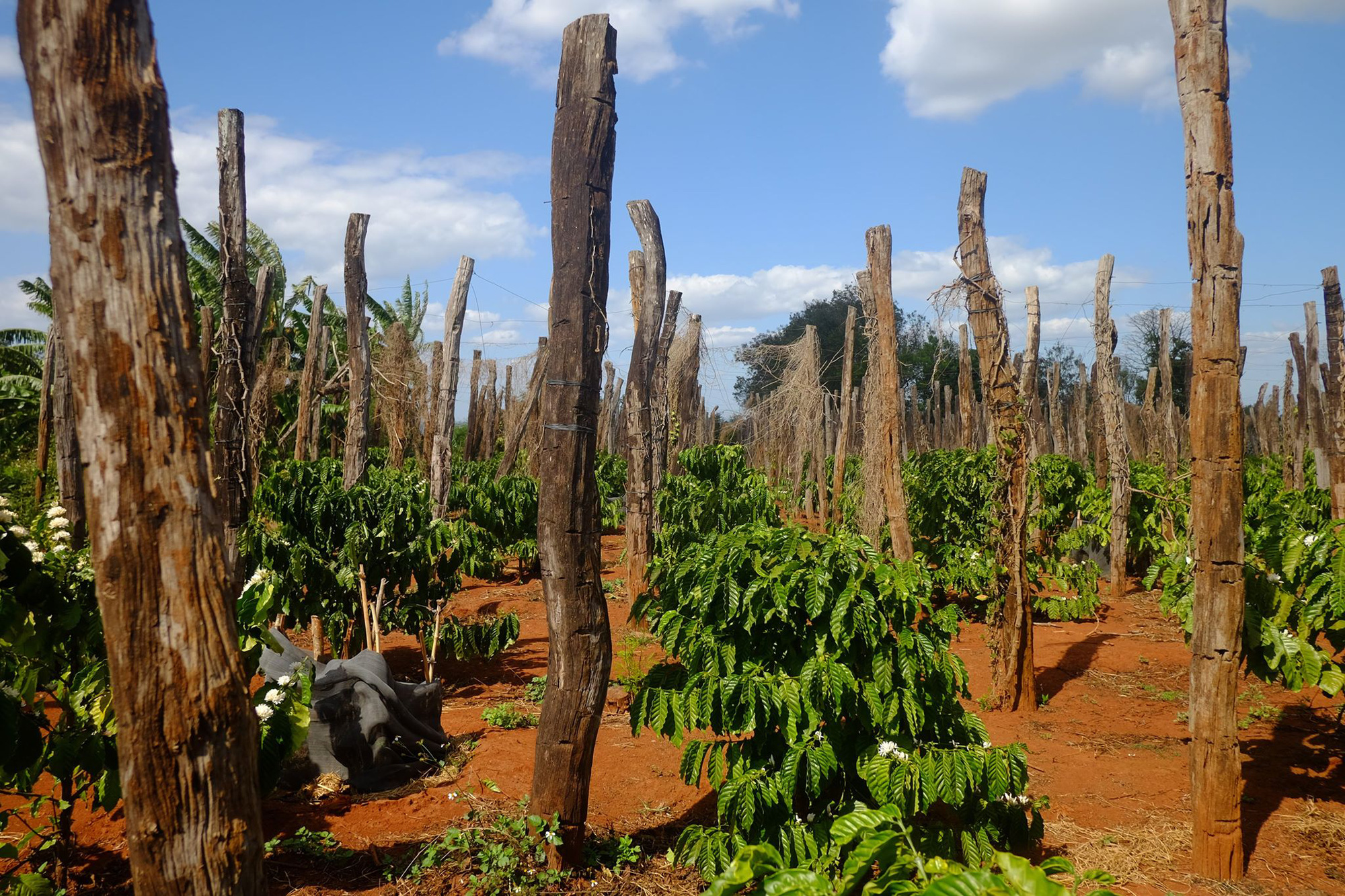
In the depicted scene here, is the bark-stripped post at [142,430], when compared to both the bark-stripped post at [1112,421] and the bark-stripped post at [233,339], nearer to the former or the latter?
the bark-stripped post at [233,339]

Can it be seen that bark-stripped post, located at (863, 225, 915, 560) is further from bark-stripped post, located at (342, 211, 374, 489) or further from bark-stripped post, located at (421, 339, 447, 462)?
bark-stripped post, located at (421, 339, 447, 462)

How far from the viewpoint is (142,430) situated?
178 centimetres

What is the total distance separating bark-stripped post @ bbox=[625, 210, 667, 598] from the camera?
336 inches

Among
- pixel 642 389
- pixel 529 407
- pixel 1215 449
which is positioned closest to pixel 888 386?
pixel 642 389

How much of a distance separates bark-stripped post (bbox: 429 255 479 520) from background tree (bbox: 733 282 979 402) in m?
4.51

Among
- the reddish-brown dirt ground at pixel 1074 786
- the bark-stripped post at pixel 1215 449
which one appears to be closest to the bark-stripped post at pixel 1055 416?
the reddish-brown dirt ground at pixel 1074 786

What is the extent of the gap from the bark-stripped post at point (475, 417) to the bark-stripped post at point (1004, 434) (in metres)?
12.1

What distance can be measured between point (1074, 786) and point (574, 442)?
359 centimetres

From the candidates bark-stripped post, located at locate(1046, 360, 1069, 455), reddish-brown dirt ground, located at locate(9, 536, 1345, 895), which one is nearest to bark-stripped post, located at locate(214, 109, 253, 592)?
reddish-brown dirt ground, located at locate(9, 536, 1345, 895)

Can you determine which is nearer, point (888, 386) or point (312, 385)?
point (888, 386)

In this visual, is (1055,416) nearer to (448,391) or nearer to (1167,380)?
(1167,380)

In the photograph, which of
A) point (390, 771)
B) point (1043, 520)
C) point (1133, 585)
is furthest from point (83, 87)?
point (1133, 585)

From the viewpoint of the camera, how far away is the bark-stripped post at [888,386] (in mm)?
7254

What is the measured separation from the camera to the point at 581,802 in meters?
3.44
